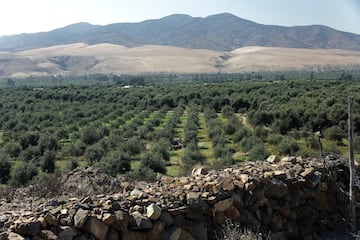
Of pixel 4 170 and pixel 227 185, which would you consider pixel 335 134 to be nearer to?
pixel 4 170

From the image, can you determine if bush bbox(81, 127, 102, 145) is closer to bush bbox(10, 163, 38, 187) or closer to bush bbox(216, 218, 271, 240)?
bush bbox(10, 163, 38, 187)

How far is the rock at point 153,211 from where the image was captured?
820 cm

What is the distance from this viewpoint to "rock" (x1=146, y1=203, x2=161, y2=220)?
820 cm

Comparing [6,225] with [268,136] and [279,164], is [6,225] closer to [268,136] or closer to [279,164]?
[279,164]

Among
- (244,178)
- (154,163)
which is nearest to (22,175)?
(154,163)

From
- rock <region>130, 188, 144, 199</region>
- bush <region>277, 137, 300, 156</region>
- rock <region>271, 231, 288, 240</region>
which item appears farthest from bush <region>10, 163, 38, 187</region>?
rock <region>271, 231, 288, 240</region>

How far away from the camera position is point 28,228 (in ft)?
23.2

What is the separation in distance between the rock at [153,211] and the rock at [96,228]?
2.63 feet

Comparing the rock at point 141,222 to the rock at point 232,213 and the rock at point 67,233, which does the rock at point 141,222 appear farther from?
the rock at point 232,213

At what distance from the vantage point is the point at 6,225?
23.8 feet

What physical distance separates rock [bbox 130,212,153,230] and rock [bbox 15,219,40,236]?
1.65m

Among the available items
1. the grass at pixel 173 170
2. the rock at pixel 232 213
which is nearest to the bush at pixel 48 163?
the grass at pixel 173 170

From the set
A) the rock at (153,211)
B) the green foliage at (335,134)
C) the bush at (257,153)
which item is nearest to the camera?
the rock at (153,211)

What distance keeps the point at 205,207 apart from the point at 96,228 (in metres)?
2.22
